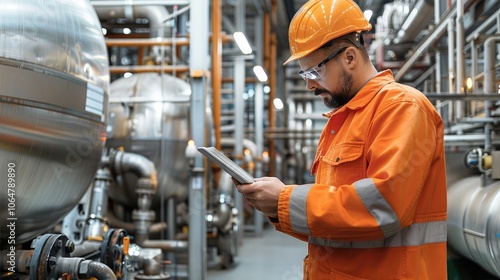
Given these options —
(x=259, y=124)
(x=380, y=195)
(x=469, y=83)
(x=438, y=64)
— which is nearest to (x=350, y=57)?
(x=380, y=195)

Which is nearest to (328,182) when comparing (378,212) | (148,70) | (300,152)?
(378,212)

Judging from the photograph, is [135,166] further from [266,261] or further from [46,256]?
[266,261]

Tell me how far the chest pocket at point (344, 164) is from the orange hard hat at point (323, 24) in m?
0.32

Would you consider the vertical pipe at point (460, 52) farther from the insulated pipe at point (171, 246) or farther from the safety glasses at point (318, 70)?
the insulated pipe at point (171, 246)

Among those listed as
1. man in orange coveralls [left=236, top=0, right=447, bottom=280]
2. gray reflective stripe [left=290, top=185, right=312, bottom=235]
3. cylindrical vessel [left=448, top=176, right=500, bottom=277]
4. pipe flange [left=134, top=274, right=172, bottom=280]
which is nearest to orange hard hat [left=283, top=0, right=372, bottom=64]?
man in orange coveralls [left=236, top=0, right=447, bottom=280]

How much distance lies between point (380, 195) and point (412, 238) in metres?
0.22

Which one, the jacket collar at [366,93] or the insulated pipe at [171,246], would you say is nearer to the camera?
the jacket collar at [366,93]

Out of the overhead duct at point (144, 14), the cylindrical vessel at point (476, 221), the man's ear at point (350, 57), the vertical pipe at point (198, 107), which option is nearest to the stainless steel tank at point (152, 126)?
the vertical pipe at point (198, 107)

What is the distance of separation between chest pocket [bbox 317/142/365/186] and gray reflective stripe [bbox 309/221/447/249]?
0.60 feet

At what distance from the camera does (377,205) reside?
129cm

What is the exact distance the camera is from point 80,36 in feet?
7.55

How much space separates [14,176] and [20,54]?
18.4 inches

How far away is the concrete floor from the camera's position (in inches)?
229

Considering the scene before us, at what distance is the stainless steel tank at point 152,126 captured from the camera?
203 inches
